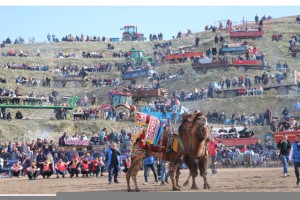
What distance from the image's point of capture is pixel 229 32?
257 ft

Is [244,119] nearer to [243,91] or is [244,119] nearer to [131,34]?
[243,91]

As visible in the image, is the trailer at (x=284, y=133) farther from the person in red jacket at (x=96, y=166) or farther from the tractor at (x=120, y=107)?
A: the tractor at (x=120, y=107)

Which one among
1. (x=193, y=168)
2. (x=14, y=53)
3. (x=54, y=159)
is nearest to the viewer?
(x=193, y=168)

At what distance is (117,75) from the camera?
72.2 metres

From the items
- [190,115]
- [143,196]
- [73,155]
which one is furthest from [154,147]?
[73,155]

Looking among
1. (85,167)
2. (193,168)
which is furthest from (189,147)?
(85,167)

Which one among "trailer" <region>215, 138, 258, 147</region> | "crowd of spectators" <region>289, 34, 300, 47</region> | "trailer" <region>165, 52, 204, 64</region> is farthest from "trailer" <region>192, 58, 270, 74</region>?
"trailer" <region>215, 138, 258, 147</region>

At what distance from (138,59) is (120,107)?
24384 mm

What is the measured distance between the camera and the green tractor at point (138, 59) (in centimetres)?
7355

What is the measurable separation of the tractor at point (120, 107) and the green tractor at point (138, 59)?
17388 mm

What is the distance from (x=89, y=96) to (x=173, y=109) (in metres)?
20.6

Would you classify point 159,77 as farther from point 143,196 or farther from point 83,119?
point 143,196

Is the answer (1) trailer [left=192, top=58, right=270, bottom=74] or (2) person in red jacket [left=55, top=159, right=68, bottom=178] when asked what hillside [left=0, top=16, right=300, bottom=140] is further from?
(2) person in red jacket [left=55, top=159, right=68, bottom=178]

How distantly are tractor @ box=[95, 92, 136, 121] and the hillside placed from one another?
1.04 metres
